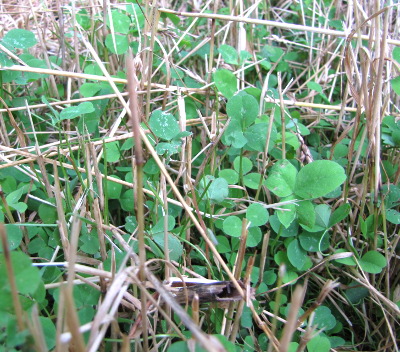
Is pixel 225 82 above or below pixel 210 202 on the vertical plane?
above

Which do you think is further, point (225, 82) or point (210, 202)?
point (225, 82)

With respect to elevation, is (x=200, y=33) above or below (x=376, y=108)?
above

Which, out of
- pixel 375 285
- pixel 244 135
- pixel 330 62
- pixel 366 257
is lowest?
pixel 375 285

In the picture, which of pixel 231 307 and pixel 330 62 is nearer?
pixel 231 307

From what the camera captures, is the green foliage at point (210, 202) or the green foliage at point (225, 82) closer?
the green foliage at point (210, 202)

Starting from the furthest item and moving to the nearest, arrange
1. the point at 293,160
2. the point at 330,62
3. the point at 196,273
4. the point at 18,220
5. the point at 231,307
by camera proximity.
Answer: the point at 330,62
the point at 293,160
the point at 18,220
the point at 196,273
the point at 231,307

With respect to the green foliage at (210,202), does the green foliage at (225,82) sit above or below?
above

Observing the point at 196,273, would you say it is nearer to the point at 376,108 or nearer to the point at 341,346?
the point at 341,346

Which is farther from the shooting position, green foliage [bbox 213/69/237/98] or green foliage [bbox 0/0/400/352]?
green foliage [bbox 213/69/237/98]

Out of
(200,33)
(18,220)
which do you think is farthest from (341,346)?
(200,33)

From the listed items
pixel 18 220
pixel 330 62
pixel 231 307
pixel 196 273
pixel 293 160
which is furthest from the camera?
pixel 330 62

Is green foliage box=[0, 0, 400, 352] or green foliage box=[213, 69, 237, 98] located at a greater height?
green foliage box=[213, 69, 237, 98]
